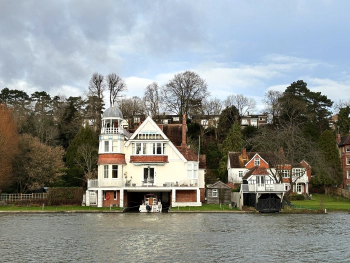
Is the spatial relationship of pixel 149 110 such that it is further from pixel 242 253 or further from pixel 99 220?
pixel 242 253

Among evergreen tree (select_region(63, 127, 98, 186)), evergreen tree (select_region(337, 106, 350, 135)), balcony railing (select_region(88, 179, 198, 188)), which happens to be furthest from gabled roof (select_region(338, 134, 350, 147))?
evergreen tree (select_region(63, 127, 98, 186))

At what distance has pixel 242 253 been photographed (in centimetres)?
2969

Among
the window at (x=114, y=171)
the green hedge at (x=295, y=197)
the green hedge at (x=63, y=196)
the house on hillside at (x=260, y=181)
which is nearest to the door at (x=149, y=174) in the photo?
the window at (x=114, y=171)

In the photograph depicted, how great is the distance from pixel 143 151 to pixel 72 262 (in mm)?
36908

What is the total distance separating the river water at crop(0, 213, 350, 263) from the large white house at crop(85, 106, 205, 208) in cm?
1107

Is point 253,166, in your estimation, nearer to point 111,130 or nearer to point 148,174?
point 148,174

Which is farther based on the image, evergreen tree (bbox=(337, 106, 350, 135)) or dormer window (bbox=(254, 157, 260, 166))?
evergreen tree (bbox=(337, 106, 350, 135))

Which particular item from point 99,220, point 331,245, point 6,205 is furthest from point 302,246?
Answer: point 6,205

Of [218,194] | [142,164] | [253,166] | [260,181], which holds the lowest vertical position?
[218,194]

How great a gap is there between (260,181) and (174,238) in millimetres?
32628

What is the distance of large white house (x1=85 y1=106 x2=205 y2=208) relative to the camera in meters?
62.0

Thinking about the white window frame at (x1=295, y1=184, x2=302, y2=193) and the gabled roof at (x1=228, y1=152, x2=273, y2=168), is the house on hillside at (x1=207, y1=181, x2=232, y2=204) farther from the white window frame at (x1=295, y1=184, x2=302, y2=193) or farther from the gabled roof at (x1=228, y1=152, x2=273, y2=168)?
the white window frame at (x1=295, y1=184, x2=302, y2=193)

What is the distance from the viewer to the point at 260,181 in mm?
65812

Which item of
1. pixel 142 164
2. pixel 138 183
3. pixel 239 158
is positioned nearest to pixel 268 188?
pixel 142 164
